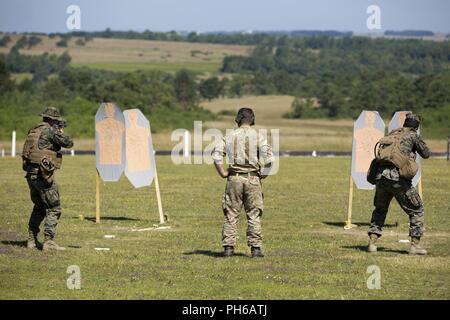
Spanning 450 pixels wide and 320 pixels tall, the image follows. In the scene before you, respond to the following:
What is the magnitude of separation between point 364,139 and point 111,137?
5632 mm

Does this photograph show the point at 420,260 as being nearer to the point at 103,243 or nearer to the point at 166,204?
→ the point at 103,243

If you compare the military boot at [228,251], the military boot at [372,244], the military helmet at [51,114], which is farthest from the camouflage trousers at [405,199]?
the military helmet at [51,114]

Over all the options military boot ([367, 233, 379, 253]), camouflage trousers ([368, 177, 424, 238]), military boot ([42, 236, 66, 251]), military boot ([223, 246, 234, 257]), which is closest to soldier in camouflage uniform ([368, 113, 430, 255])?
camouflage trousers ([368, 177, 424, 238])

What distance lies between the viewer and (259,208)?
17.7 m

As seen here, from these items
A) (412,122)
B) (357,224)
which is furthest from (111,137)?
(412,122)

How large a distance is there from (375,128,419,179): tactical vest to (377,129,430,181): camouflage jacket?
55mm

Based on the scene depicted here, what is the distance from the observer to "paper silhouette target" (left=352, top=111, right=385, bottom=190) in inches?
950

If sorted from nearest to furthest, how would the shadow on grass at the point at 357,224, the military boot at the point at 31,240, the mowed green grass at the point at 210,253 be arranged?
the mowed green grass at the point at 210,253, the military boot at the point at 31,240, the shadow on grass at the point at 357,224

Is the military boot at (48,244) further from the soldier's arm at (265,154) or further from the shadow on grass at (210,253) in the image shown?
the soldier's arm at (265,154)

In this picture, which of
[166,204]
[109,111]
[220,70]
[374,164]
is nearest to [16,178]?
[166,204]

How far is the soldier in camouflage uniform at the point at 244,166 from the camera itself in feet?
57.7

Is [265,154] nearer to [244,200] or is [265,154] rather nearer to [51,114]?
[244,200]

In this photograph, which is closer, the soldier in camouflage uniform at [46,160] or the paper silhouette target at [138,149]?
the soldier in camouflage uniform at [46,160]
